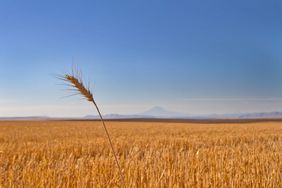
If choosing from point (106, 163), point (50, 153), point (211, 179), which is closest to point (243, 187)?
point (211, 179)

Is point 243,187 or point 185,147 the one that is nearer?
point 243,187

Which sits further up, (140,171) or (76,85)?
(76,85)

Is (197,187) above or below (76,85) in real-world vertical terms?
below

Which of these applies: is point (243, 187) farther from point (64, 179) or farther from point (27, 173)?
point (27, 173)

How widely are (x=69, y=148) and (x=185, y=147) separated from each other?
12.3ft

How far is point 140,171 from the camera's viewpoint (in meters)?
4.32

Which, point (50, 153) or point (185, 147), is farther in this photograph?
point (185, 147)

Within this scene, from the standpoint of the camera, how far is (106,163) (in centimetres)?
482

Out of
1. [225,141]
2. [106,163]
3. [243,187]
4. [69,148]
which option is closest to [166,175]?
[243,187]

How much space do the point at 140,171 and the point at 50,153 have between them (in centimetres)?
514

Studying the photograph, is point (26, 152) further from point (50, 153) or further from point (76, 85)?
point (76, 85)

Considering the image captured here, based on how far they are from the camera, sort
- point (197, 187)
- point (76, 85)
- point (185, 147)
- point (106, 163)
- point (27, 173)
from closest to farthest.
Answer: point (76, 85) → point (197, 187) → point (27, 173) → point (106, 163) → point (185, 147)

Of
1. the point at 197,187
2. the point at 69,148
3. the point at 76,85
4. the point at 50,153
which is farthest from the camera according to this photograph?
the point at 69,148

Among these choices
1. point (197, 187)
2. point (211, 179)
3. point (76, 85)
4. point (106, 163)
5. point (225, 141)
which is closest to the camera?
point (76, 85)
